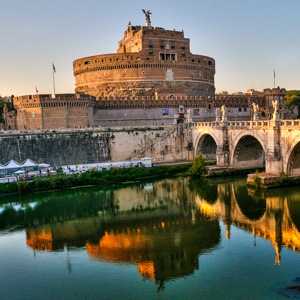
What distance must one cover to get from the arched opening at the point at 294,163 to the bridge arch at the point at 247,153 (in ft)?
19.6

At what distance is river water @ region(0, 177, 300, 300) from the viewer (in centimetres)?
1295

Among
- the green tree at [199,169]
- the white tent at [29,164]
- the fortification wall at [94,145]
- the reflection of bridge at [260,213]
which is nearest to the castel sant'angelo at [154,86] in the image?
the fortification wall at [94,145]

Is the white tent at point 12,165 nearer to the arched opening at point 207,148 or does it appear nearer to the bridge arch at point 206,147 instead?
the bridge arch at point 206,147

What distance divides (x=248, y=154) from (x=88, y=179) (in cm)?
1451

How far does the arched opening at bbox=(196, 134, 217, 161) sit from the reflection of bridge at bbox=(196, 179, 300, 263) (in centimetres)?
1154

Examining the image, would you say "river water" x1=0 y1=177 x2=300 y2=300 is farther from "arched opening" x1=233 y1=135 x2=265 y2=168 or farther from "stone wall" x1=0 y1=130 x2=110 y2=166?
"stone wall" x1=0 y1=130 x2=110 y2=166

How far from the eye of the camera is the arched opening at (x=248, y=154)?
3117 cm

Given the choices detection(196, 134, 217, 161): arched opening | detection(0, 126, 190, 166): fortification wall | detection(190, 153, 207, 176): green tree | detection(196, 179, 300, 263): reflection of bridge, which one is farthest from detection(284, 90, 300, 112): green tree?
detection(196, 179, 300, 263): reflection of bridge

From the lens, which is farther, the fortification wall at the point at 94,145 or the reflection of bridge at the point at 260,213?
the fortification wall at the point at 94,145

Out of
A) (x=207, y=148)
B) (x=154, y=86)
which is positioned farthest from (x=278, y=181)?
(x=154, y=86)

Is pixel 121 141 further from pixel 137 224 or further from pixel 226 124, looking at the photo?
pixel 137 224

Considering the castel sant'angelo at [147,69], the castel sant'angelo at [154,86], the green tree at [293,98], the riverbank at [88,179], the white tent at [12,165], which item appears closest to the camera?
the riverbank at [88,179]

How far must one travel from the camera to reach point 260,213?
20844mm

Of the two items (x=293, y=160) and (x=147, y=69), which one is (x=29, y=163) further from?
(x=147, y=69)
